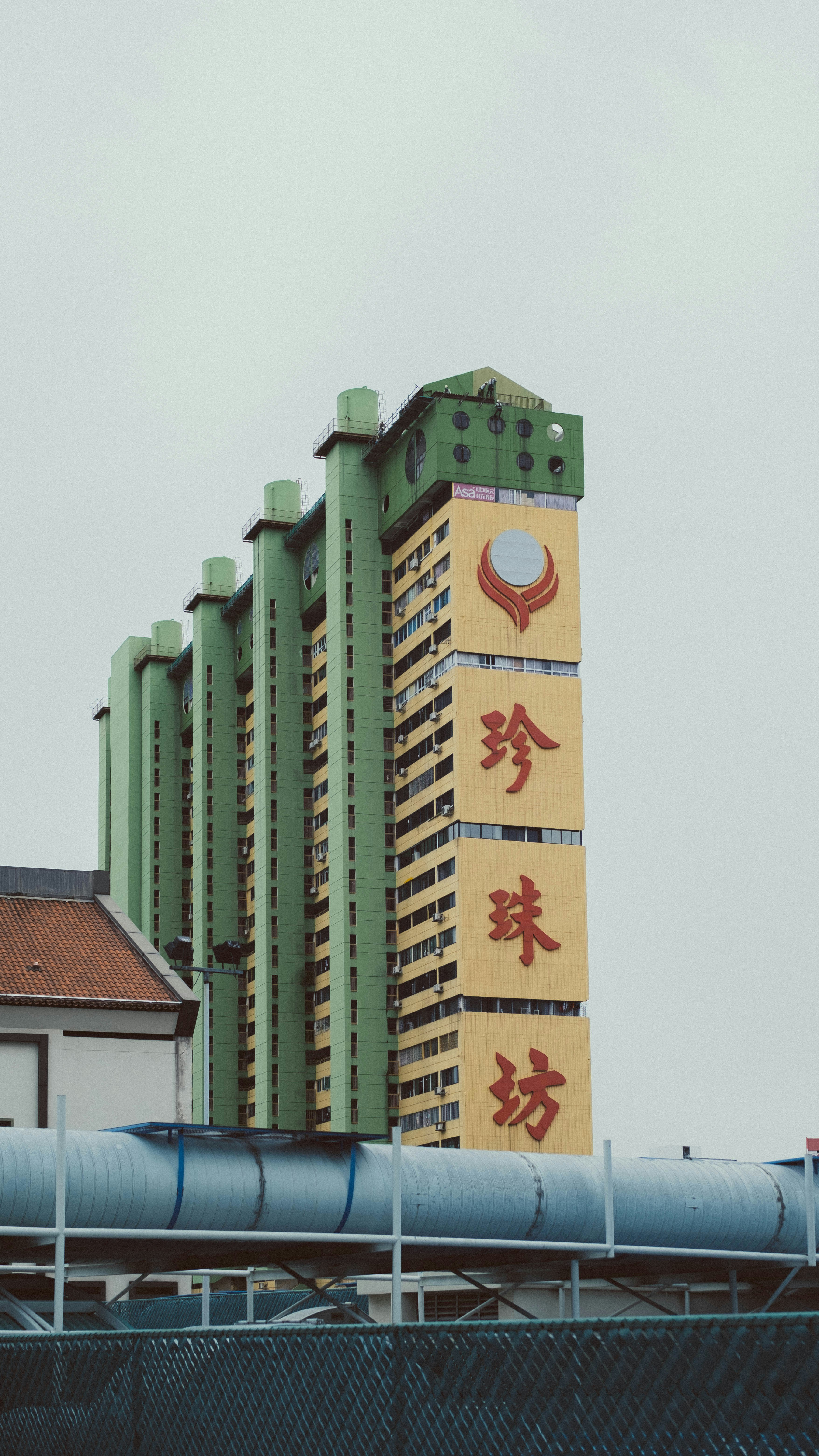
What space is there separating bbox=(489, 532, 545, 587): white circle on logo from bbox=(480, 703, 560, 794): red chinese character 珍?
8.30m

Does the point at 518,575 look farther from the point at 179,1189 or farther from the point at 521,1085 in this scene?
the point at 179,1189

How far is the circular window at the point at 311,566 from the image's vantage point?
128875 mm

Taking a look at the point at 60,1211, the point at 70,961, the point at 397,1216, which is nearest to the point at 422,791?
the point at 70,961

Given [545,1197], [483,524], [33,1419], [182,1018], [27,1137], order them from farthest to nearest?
[483,524] → [182,1018] → [545,1197] → [27,1137] → [33,1419]

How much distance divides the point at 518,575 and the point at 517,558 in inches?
43.0

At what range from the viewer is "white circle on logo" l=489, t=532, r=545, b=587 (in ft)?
376

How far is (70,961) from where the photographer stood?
50.8 meters

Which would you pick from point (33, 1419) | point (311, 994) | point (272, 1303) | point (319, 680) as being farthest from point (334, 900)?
point (33, 1419)

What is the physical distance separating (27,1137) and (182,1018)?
856 inches

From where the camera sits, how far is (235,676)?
478ft

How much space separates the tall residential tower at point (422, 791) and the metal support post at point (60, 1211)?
7771 centimetres

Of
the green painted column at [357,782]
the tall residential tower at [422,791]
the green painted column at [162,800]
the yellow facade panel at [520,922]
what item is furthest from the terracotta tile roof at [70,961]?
the green painted column at [162,800]

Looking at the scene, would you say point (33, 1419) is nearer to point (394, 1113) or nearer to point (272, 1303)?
point (272, 1303)

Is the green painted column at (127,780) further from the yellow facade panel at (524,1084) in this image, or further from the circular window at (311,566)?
the yellow facade panel at (524,1084)
